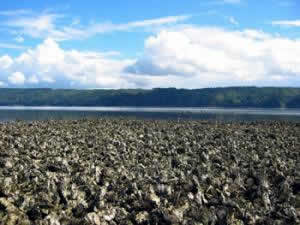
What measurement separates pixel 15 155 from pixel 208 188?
11884 millimetres

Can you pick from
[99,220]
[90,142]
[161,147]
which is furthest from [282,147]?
[99,220]

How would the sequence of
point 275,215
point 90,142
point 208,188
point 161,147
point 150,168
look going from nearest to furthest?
point 275,215 → point 208,188 → point 150,168 → point 161,147 → point 90,142

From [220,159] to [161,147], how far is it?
18.9 ft

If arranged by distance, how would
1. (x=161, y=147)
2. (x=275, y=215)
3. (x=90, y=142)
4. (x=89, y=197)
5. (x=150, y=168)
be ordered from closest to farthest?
(x=275, y=215) → (x=89, y=197) → (x=150, y=168) → (x=161, y=147) → (x=90, y=142)

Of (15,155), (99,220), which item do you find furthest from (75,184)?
(15,155)

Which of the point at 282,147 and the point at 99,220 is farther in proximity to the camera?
the point at 282,147

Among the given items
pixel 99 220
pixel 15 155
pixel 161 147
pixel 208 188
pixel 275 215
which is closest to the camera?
pixel 99 220

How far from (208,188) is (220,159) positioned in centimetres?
865

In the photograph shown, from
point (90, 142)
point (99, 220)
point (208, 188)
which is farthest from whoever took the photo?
point (90, 142)

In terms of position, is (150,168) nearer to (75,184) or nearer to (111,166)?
(111,166)

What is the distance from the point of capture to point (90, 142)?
101ft

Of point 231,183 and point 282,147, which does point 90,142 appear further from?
point 231,183

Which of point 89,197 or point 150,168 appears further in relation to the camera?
point 150,168

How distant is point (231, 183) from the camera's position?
54.7 ft
